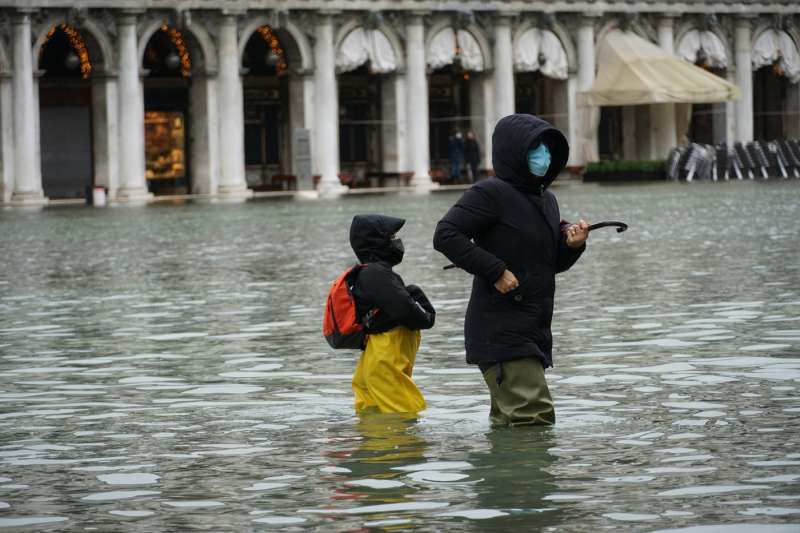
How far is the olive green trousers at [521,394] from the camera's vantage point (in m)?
9.01

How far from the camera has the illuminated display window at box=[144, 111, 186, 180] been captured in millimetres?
51938

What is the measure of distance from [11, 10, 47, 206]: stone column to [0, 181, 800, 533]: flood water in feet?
82.3

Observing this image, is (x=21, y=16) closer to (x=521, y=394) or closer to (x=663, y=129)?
(x=663, y=129)

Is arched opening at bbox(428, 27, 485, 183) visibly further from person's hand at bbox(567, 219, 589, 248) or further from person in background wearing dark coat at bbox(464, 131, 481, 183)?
person's hand at bbox(567, 219, 589, 248)

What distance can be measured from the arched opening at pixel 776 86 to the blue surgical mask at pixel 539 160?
55179 mm

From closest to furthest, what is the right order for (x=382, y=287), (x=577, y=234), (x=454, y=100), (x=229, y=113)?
(x=577, y=234), (x=382, y=287), (x=229, y=113), (x=454, y=100)

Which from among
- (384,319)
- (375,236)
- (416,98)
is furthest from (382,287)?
(416,98)

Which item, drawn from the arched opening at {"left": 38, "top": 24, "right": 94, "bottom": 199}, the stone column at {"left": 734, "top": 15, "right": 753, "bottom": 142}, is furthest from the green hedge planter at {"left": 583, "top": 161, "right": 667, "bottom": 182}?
the arched opening at {"left": 38, "top": 24, "right": 94, "bottom": 199}

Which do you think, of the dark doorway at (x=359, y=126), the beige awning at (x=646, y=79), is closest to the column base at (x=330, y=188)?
the dark doorway at (x=359, y=126)

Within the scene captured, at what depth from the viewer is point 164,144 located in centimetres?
5219

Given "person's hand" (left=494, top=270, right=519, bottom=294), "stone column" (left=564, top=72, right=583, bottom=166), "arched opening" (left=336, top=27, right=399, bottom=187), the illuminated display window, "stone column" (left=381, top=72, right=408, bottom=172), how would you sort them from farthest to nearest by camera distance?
"stone column" (left=564, top=72, right=583, bottom=166), "stone column" (left=381, top=72, right=408, bottom=172), "arched opening" (left=336, top=27, right=399, bottom=187), the illuminated display window, "person's hand" (left=494, top=270, right=519, bottom=294)

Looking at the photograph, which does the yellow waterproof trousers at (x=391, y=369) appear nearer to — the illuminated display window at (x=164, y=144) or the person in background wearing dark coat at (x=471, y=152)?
the illuminated display window at (x=164, y=144)

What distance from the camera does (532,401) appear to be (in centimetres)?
914

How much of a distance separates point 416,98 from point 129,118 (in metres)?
9.25
